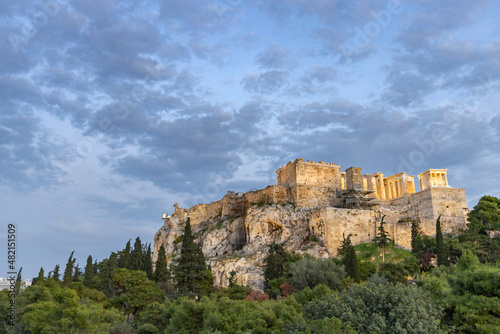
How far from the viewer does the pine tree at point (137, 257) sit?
56.3 metres

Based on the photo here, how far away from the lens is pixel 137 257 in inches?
2386

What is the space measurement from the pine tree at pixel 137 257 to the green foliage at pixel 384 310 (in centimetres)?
3906

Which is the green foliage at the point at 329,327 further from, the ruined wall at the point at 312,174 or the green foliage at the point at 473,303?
the ruined wall at the point at 312,174

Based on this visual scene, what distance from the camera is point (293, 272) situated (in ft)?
117

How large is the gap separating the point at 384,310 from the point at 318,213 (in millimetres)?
31404

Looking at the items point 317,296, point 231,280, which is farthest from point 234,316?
point 231,280

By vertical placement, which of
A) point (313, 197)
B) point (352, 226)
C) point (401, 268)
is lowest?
point (401, 268)

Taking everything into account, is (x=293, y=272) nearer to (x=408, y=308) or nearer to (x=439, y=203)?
(x=408, y=308)

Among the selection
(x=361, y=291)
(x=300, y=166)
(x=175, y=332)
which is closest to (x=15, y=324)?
(x=175, y=332)

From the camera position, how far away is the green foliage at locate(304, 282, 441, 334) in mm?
17406

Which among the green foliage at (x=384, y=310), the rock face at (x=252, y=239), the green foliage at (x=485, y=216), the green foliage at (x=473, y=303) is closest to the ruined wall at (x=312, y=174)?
the rock face at (x=252, y=239)

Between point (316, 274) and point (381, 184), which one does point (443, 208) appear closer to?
point (381, 184)

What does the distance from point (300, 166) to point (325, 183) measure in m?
4.04

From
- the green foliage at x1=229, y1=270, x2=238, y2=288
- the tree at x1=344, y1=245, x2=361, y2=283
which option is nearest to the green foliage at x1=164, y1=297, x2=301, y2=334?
the green foliage at x1=229, y1=270, x2=238, y2=288
